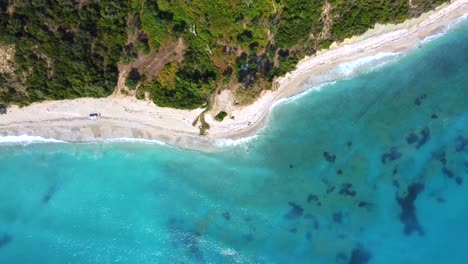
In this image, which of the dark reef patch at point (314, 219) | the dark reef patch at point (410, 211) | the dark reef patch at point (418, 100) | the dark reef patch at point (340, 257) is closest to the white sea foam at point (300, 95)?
the dark reef patch at point (418, 100)

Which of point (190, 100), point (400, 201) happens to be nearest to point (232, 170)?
point (190, 100)

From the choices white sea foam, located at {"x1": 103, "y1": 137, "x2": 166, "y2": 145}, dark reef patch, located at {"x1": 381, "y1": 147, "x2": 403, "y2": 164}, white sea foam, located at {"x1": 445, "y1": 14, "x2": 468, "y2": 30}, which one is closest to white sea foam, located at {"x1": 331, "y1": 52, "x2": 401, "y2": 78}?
white sea foam, located at {"x1": 445, "y1": 14, "x2": 468, "y2": 30}

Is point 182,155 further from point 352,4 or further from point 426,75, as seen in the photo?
point 426,75

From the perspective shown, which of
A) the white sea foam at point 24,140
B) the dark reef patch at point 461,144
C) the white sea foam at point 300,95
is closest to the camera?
the white sea foam at point 24,140

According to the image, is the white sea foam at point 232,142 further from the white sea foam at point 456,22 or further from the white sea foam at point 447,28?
the white sea foam at point 456,22

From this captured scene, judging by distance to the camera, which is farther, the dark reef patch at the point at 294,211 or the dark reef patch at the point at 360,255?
the dark reef patch at the point at 360,255

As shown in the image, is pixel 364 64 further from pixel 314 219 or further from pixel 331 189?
pixel 314 219

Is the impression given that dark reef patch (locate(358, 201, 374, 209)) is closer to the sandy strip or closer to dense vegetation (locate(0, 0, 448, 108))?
the sandy strip
